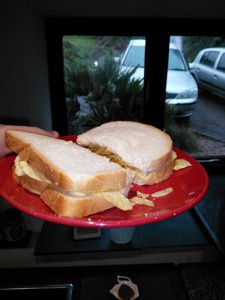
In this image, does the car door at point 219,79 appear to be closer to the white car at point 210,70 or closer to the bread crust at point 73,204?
the white car at point 210,70

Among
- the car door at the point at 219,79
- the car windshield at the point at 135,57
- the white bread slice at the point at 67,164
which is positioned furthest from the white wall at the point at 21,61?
the car door at the point at 219,79

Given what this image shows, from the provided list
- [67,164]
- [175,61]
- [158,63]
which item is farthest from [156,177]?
[175,61]

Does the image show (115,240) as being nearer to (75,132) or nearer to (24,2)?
(75,132)

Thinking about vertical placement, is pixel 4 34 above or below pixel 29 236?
above

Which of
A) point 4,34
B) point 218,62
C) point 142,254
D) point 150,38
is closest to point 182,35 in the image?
point 150,38

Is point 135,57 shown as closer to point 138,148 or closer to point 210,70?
point 210,70

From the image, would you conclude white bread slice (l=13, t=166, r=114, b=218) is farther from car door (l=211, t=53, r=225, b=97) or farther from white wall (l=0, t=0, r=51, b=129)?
car door (l=211, t=53, r=225, b=97)

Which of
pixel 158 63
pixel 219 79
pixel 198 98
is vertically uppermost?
pixel 158 63
